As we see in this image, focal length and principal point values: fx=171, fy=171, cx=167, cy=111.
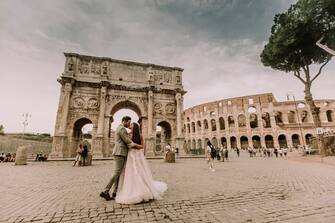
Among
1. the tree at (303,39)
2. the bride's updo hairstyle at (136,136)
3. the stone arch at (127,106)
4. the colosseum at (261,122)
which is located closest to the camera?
the bride's updo hairstyle at (136,136)

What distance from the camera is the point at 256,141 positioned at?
37656 millimetres

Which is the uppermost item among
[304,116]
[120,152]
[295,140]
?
[304,116]

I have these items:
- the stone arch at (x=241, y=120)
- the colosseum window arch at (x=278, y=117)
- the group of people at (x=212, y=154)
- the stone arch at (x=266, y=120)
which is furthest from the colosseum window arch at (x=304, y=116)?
the group of people at (x=212, y=154)

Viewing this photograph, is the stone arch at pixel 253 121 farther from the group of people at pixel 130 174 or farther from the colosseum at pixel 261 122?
the group of people at pixel 130 174

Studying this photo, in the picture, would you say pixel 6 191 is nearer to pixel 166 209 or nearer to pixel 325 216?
pixel 166 209

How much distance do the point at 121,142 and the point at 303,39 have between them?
77.6ft

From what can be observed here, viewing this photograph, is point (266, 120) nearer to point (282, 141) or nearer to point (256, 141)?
point (282, 141)

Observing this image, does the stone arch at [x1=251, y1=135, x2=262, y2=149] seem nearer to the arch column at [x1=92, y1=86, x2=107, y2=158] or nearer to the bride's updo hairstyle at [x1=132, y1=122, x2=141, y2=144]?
the arch column at [x1=92, y1=86, x2=107, y2=158]

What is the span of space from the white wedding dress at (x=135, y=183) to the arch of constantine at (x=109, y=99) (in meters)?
16.0

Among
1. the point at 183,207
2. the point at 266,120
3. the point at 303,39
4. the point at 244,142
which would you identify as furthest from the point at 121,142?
the point at 266,120

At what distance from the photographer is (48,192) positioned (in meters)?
4.23

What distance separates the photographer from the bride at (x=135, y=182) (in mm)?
3395

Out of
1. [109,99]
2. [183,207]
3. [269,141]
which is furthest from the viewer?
[269,141]

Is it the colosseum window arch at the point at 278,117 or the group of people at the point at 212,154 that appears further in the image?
the colosseum window arch at the point at 278,117
